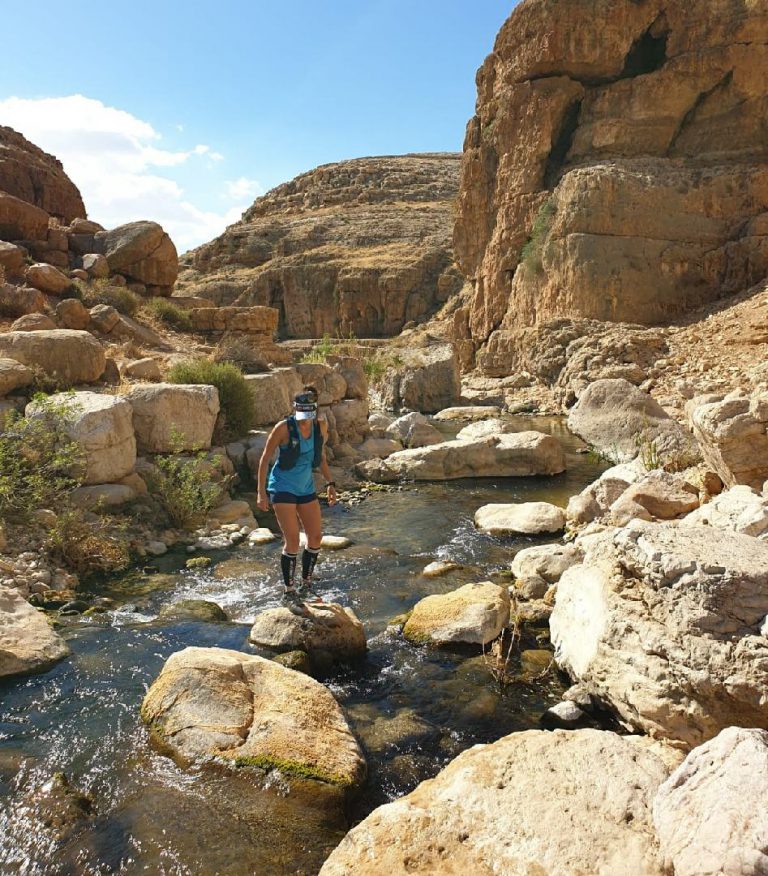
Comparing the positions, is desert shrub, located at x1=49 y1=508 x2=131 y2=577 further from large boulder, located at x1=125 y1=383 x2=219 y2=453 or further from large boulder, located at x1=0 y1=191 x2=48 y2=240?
large boulder, located at x1=0 y1=191 x2=48 y2=240


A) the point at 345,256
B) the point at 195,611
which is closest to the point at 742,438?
the point at 195,611

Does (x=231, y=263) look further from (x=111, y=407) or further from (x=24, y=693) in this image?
(x=24, y=693)

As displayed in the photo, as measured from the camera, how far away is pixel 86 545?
7215 mm

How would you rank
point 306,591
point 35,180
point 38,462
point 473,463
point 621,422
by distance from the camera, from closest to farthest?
point 306,591, point 38,462, point 473,463, point 621,422, point 35,180

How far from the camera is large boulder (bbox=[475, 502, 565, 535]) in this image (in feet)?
28.7

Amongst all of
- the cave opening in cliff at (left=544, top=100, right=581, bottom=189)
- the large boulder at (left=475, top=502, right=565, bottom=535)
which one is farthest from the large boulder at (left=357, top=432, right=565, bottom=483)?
the cave opening in cliff at (left=544, top=100, right=581, bottom=189)

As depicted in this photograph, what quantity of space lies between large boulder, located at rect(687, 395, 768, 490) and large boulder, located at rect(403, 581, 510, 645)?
2788mm

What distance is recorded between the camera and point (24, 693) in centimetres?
464

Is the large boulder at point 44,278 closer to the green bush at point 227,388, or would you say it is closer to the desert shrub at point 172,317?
the desert shrub at point 172,317

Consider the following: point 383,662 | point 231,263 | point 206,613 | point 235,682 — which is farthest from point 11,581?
point 231,263

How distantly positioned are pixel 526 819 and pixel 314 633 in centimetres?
263

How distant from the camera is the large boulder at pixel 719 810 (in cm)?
230

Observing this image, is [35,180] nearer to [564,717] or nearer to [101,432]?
[101,432]

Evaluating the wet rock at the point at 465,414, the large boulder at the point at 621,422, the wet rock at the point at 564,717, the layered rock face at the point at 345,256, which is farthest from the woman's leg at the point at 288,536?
the layered rock face at the point at 345,256
